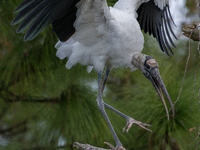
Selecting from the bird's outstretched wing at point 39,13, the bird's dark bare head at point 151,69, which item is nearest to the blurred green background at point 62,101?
the bird's dark bare head at point 151,69

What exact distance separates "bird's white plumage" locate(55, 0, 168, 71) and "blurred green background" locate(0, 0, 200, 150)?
18 centimetres

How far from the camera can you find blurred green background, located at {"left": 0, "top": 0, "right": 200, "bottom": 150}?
5.03ft

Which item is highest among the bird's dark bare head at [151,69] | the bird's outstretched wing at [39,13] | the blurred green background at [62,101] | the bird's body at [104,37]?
the bird's outstretched wing at [39,13]

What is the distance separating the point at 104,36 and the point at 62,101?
45cm

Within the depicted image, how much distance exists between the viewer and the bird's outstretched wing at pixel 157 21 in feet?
5.12

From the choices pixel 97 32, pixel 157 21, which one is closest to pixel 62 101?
pixel 97 32

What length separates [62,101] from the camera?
1590 millimetres

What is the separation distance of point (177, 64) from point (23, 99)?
82cm

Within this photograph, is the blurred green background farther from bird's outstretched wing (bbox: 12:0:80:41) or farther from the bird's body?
bird's outstretched wing (bbox: 12:0:80:41)

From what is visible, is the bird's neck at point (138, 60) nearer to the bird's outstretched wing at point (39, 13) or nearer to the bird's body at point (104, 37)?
the bird's body at point (104, 37)

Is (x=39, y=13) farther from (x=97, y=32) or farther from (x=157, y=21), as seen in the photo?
(x=157, y=21)

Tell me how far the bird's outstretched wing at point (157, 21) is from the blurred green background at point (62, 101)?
0.40ft

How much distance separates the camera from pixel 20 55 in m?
1.52

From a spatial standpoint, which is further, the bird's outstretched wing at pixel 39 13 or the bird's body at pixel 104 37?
the bird's body at pixel 104 37
